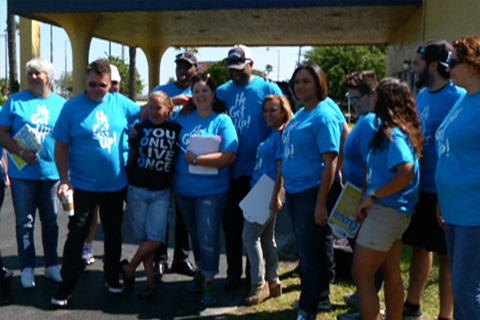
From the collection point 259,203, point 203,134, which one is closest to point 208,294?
point 259,203

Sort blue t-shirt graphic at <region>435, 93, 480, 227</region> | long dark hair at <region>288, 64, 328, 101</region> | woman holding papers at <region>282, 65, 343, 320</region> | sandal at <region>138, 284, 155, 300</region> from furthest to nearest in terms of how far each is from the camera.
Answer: sandal at <region>138, 284, 155, 300</region> → long dark hair at <region>288, 64, 328, 101</region> → woman holding papers at <region>282, 65, 343, 320</region> → blue t-shirt graphic at <region>435, 93, 480, 227</region>

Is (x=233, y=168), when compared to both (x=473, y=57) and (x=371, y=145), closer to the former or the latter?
(x=371, y=145)

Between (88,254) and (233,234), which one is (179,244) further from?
(88,254)

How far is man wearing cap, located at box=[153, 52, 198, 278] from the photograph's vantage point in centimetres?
515

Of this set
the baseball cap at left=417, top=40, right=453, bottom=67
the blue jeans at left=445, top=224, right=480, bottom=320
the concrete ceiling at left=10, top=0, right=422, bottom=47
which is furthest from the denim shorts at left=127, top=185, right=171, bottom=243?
the concrete ceiling at left=10, top=0, right=422, bottom=47

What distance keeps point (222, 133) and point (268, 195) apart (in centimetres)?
67

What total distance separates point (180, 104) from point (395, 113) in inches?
87.2

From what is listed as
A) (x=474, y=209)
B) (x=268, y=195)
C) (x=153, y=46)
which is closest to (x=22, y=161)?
(x=268, y=195)

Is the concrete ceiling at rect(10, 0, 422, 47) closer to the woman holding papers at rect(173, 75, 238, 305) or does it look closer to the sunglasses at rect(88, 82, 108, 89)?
the woman holding papers at rect(173, 75, 238, 305)

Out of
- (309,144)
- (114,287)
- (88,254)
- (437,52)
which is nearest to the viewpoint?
(437,52)

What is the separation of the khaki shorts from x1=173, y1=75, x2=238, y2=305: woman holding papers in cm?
154

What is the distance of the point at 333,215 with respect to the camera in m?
3.78

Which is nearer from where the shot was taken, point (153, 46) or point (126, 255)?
point (126, 255)

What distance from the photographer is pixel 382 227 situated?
344 cm
